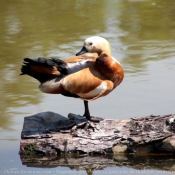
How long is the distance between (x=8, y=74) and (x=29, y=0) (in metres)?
4.30

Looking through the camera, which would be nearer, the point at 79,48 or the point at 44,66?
the point at 44,66

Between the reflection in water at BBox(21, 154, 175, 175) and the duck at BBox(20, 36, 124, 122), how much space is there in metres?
0.49

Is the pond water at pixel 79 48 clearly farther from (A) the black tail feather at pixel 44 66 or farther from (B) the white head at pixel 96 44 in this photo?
(B) the white head at pixel 96 44

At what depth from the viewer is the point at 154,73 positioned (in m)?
7.88

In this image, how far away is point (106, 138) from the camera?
5.82m

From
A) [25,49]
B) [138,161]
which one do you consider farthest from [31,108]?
[25,49]

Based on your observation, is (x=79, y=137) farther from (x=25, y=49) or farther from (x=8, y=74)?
(x=25, y=49)

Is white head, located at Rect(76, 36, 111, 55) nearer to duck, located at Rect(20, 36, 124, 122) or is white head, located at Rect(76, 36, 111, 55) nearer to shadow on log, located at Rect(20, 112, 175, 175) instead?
duck, located at Rect(20, 36, 124, 122)

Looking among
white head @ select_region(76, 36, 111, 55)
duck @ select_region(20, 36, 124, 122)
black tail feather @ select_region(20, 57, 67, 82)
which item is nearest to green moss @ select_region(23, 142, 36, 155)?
duck @ select_region(20, 36, 124, 122)

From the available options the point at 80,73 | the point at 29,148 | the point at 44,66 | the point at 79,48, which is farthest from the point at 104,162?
the point at 79,48

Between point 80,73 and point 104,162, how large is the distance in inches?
34.2

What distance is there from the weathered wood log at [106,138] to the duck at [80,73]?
25 centimetres

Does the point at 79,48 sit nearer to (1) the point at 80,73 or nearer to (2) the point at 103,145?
(1) the point at 80,73

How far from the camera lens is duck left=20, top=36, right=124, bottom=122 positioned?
5895 mm
